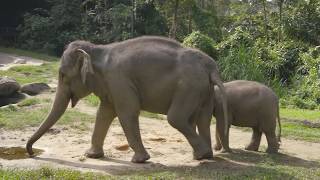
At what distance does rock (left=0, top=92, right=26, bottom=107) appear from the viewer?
54.2 feet

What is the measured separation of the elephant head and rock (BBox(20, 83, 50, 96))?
7.73 m

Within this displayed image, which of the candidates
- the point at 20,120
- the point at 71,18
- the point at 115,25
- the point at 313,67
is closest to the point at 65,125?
the point at 20,120

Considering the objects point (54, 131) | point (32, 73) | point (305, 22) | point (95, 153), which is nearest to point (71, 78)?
point (95, 153)

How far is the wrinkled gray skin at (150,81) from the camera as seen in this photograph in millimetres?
8945

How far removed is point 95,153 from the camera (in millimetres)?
9664

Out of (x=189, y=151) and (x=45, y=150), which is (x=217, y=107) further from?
Result: (x=45, y=150)

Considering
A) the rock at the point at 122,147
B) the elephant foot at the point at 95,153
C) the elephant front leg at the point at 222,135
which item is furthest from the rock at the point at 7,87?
the elephant front leg at the point at 222,135

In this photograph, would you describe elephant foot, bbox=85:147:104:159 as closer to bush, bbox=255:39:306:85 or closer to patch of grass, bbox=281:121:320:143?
patch of grass, bbox=281:121:320:143

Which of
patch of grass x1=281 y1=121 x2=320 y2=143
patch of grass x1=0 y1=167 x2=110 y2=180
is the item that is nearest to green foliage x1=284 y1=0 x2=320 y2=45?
patch of grass x1=281 y1=121 x2=320 y2=143

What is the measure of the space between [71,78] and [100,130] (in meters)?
0.99

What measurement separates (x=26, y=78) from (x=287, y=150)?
37.1ft

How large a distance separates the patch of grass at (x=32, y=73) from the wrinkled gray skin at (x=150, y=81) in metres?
9.98

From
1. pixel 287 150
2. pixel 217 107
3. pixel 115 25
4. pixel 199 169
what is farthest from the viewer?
pixel 115 25

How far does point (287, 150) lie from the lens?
36.4ft
